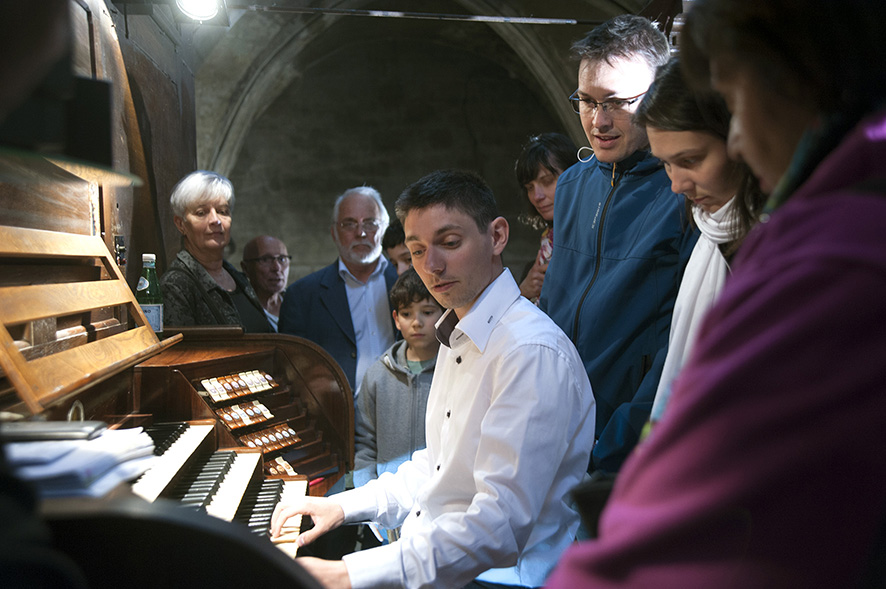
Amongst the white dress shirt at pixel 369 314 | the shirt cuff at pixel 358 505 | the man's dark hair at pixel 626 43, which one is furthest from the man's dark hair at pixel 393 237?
the shirt cuff at pixel 358 505

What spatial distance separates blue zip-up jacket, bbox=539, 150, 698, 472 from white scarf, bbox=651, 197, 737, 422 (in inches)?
9.4

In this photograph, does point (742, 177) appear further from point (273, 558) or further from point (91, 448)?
point (91, 448)

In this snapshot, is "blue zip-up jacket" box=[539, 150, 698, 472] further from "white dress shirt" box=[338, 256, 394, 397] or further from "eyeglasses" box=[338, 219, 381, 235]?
"eyeglasses" box=[338, 219, 381, 235]

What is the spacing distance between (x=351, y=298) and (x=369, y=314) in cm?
15

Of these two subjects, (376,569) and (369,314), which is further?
Result: (369,314)

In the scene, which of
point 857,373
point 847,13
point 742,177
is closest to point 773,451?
point 857,373

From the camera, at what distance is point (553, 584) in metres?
0.62

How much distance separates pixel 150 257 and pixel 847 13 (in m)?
2.53

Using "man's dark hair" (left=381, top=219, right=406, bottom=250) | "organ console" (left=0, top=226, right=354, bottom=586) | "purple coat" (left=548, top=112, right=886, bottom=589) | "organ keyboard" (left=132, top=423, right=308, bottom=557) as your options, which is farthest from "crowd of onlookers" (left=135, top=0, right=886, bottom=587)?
"man's dark hair" (left=381, top=219, right=406, bottom=250)

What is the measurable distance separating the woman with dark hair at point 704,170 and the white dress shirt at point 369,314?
2288 mm

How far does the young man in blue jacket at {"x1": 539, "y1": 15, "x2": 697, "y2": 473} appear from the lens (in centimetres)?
206

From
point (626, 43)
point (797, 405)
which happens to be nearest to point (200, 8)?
point (626, 43)

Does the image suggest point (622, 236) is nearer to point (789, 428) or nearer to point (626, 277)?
point (626, 277)

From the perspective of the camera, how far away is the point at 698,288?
5.44 feet
